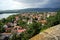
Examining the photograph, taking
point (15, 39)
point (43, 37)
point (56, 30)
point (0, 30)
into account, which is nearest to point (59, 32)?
point (56, 30)

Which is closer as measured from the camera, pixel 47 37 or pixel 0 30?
pixel 47 37

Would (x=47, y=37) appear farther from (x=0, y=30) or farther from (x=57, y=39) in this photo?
(x=0, y=30)

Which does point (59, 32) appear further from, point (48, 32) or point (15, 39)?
point (15, 39)

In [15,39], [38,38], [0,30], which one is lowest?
[0,30]

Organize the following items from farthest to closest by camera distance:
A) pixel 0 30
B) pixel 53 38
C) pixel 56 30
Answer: pixel 0 30, pixel 56 30, pixel 53 38

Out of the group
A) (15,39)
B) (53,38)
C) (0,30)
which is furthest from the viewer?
(0,30)

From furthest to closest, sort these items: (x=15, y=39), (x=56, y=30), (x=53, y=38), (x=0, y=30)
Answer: (x=0, y=30)
(x=15, y=39)
(x=56, y=30)
(x=53, y=38)

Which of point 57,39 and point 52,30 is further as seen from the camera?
point 52,30

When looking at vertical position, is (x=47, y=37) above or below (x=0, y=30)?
above

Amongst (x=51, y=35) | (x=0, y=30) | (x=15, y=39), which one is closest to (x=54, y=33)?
(x=51, y=35)
